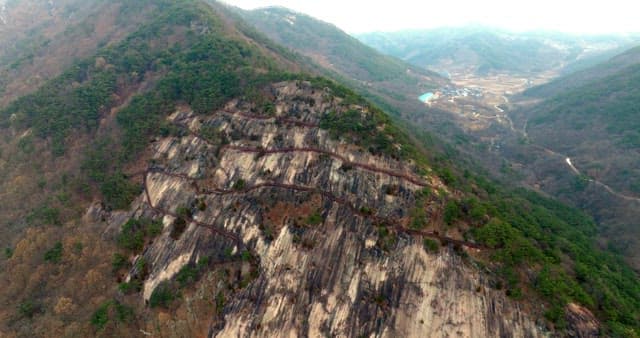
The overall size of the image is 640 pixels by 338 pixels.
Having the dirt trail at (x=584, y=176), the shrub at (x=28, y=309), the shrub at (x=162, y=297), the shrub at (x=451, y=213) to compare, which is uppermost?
the shrub at (x=451, y=213)

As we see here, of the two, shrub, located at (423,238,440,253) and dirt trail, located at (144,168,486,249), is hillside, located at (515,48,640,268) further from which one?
shrub, located at (423,238,440,253)

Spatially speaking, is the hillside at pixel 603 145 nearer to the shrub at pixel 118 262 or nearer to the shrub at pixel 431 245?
the shrub at pixel 431 245

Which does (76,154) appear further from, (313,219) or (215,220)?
(313,219)

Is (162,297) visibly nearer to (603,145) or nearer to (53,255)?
(53,255)

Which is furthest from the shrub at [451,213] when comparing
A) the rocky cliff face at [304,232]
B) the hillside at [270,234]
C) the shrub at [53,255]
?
the shrub at [53,255]

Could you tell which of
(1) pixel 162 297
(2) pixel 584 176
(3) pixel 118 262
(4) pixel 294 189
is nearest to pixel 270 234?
(4) pixel 294 189
